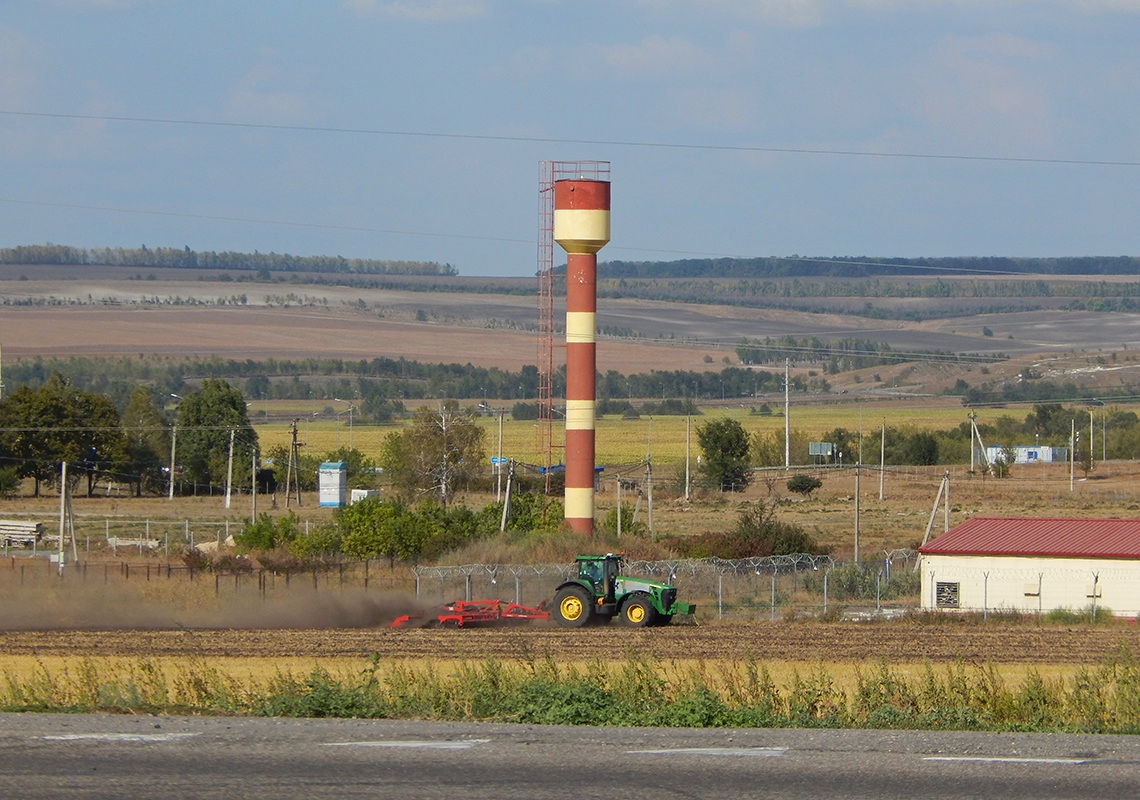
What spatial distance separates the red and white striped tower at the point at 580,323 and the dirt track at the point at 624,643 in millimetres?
17905

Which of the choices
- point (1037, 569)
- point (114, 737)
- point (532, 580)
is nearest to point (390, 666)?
point (114, 737)

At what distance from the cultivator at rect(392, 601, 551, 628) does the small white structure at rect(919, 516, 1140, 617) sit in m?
16.4

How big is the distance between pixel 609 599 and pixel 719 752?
30.8m

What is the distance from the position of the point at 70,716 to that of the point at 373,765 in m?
5.57

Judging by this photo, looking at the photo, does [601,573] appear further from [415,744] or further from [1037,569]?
[415,744]

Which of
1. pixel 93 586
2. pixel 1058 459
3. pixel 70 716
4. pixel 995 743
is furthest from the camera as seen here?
pixel 1058 459

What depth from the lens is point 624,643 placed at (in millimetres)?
39344

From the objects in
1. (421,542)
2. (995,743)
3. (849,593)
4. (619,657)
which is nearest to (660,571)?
(849,593)

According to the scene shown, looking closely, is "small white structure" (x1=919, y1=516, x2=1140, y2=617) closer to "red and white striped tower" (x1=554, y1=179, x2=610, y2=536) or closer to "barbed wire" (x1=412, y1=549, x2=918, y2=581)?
"barbed wire" (x1=412, y1=549, x2=918, y2=581)

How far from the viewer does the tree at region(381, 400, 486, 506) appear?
115m

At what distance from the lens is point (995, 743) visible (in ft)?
52.9

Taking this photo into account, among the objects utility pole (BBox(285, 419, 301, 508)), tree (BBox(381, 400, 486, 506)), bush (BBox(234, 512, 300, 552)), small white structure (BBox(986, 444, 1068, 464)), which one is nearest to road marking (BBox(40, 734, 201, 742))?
bush (BBox(234, 512, 300, 552))

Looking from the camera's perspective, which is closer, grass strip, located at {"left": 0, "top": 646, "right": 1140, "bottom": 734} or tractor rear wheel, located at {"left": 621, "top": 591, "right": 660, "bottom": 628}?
grass strip, located at {"left": 0, "top": 646, "right": 1140, "bottom": 734}

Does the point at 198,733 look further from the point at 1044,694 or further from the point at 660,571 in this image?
the point at 660,571
